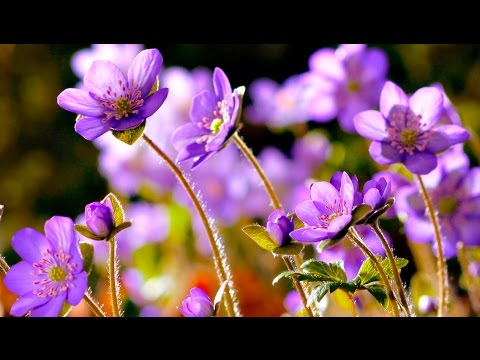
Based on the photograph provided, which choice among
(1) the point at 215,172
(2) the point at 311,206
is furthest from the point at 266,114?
(2) the point at 311,206

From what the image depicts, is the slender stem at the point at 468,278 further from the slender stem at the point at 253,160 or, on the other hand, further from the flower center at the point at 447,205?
the slender stem at the point at 253,160

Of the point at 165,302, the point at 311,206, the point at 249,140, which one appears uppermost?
the point at 311,206

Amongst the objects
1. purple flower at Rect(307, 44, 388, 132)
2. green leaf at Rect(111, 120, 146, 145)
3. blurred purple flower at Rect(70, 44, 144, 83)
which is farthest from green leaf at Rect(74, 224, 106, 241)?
blurred purple flower at Rect(70, 44, 144, 83)

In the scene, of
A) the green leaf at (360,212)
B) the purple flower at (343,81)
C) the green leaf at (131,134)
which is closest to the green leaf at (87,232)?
the green leaf at (131,134)

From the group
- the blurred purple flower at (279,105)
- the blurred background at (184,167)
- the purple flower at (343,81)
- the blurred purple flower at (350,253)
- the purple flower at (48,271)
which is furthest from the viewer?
the blurred purple flower at (279,105)

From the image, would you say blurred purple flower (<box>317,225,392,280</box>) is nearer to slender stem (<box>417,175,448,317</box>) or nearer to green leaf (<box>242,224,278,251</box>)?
slender stem (<box>417,175,448,317</box>)
